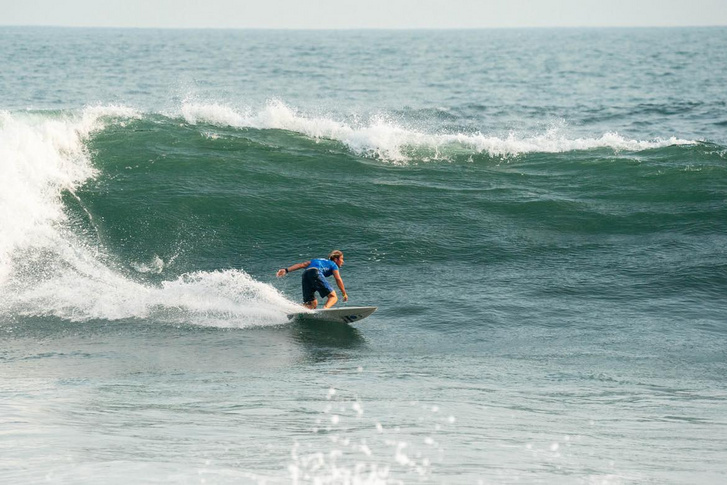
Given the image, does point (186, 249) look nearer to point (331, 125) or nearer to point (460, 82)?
point (331, 125)

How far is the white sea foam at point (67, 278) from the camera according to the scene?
12.1 m

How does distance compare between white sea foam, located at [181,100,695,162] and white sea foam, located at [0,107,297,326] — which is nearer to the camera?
white sea foam, located at [0,107,297,326]

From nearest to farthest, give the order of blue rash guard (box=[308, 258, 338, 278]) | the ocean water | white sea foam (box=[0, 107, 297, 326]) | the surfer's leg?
the ocean water → white sea foam (box=[0, 107, 297, 326]) → the surfer's leg → blue rash guard (box=[308, 258, 338, 278])

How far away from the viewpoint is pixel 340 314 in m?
11.9

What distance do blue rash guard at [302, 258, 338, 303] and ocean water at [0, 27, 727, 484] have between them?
1.42ft

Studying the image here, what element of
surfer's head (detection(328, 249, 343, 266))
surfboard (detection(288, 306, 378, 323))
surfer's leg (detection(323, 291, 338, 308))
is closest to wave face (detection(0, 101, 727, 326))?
surfboard (detection(288, 306, 378, 323))

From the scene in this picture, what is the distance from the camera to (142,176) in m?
18.4

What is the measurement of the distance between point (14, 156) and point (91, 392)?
959cm

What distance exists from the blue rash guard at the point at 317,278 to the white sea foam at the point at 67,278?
38 cm

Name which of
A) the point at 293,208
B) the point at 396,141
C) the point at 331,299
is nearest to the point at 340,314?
the point at 331,299

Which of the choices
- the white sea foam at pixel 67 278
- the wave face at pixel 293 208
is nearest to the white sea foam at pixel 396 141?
the wave face at pixel 293 208

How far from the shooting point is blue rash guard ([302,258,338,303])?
40.4ft

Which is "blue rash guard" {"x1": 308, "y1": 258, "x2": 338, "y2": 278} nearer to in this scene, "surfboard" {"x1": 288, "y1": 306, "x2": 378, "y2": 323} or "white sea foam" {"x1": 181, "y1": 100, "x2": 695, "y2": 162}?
"surfboard" {"x1": 288, "y1": 306, "x2": 378, "y2": 323}

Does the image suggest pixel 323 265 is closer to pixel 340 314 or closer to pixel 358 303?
pixel 340 314
